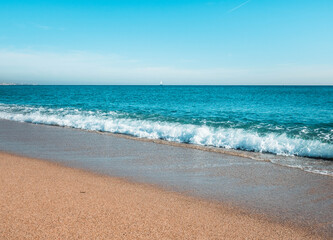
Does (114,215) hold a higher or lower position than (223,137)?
higher

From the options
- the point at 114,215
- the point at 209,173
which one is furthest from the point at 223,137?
the point at 114,215

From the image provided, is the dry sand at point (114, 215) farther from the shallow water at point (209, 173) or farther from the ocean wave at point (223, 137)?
the ocean wave at point (223, 137)

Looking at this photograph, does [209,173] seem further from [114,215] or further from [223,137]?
[223,137]

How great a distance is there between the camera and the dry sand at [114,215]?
3.51 meters

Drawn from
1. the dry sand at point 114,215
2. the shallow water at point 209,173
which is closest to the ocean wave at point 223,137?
the shallow water at point 209,173

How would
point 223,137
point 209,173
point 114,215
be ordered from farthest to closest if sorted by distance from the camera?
point 223,137 → point 209,173 → point 114,215

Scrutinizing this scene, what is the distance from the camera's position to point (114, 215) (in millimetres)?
3986

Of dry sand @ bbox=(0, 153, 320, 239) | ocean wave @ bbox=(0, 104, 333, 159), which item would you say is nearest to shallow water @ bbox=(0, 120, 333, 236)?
dry sand @ bbox=(0, 153, 320, 239)

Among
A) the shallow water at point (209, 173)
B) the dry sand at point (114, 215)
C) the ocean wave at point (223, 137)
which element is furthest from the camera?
the ocean wave at point (223, 137)

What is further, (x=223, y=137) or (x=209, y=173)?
(x=223, y=137)

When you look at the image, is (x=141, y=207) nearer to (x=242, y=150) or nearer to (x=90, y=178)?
(x=90, y=178)

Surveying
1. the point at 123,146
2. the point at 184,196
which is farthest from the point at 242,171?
the point at 123,146

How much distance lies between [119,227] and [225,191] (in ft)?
7.83

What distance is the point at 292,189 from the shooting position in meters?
5.56
